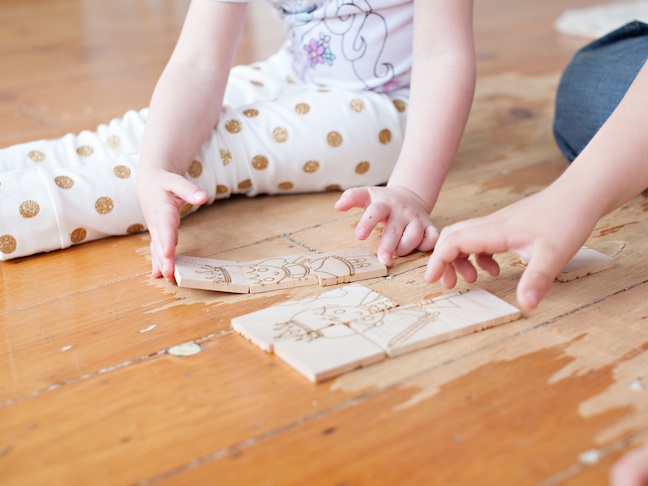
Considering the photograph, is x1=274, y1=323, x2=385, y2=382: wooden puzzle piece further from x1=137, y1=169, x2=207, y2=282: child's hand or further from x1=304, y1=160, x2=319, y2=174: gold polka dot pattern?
x1=304, y1=160, x2=319, y2=174: gold polka dot pattern

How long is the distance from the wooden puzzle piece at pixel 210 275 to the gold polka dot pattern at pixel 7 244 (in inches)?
8.1

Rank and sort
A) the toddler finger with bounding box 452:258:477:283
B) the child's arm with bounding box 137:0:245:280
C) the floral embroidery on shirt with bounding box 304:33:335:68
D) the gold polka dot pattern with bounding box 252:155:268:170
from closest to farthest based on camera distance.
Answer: the toddler finger with bounding box 452:258:477:283 < the child's arm with bounding box 137:0:245:280 < the gold polka dot pattern with bounding box 252:155:268:170 < the floral embroidery on shirt with bounding box 304:33:335:68

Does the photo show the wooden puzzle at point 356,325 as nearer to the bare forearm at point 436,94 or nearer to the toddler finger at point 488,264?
the toddler finger at point 488,264

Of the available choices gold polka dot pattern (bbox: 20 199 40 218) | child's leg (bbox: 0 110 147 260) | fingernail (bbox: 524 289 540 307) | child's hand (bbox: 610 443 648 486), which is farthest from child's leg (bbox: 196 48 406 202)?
child's hand (bbox: 610 443 648 486)

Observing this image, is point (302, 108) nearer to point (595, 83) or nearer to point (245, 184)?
point (245, 184)

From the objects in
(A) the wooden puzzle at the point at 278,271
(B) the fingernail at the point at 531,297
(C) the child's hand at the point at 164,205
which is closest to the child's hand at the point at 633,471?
(B) the fingernail at the point at 531,297

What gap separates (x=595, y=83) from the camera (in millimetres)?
1138

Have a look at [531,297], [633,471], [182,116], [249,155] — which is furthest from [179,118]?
[633,471]

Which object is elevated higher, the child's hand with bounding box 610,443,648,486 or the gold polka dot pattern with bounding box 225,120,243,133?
the gold polka dot pattern with bounding box 225,120,243,133

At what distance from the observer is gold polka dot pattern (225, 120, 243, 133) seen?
1067mm

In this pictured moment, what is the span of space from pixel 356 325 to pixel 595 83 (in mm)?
653

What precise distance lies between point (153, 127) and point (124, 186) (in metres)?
0.09

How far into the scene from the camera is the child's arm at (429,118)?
0.88 metres

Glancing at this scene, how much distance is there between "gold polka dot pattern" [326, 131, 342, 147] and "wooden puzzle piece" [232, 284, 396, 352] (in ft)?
1.19
